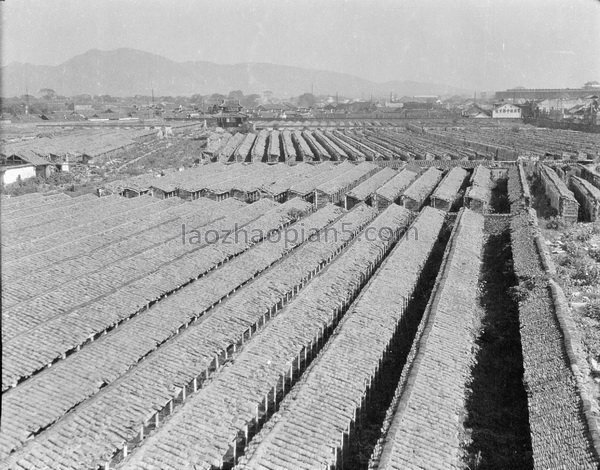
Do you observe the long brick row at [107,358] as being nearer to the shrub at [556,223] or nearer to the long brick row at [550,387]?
the long brick row at [550,387]

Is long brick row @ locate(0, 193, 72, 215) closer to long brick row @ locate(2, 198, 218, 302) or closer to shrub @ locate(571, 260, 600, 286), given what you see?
long brick row @ locate(2, 198, 218, 302)

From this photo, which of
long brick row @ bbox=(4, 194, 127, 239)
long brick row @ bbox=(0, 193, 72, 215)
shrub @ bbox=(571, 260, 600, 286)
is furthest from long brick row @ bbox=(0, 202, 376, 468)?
long brick row @ bbox=(0, 193, 72, 215)

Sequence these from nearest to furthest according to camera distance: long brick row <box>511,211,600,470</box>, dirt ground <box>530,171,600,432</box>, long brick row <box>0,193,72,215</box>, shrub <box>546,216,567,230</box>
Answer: long brick row <box>511,211,600,470</box> → dirt ground <box>530,171,600,432</box> → shrub <box>546,216,567,230</box> → long brick row <box>0,193,72,215</box>

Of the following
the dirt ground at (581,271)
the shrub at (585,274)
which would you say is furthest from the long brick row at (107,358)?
the shrub at (585,274)

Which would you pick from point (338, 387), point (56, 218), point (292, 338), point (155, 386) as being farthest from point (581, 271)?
point (56, 218)

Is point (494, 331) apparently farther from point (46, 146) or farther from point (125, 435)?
point (46, 146)

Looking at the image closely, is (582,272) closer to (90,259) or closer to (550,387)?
(550,387)
